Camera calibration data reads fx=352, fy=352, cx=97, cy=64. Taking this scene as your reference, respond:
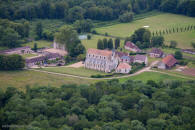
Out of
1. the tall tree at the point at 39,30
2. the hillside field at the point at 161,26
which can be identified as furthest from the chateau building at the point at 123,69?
the tall tree at the point at 39,30

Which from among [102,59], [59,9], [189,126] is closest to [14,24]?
[59,9]

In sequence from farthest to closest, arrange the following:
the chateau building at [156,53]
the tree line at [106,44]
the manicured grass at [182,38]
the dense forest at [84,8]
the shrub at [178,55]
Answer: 1. the dense forest at [84,8]
2. the manicured grass at [182,38]
3. the tree line at [106,44]
4. the chateau building at [156,53]
5. the shrub at [178,55]

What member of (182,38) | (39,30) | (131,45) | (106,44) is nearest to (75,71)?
(106,44)

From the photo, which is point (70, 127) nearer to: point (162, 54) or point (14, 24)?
point (162, 54)

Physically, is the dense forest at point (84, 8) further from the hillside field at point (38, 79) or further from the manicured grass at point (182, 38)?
the hillside field at point (38, 79)

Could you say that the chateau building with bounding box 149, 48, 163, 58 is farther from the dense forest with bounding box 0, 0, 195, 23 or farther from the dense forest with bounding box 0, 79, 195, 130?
the dense forest with bounding box 0, 0, 195, 23

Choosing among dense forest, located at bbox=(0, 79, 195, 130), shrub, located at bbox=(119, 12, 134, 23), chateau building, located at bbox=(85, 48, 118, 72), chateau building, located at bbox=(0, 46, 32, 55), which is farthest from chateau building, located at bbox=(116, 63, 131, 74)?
shrub, located at bbox=(119, 12, 134, 23)
